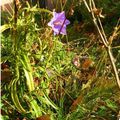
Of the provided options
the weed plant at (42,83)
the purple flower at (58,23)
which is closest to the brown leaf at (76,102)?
the weed plant at (42,83)

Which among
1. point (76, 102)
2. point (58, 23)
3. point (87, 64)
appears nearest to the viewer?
point (76, 102)

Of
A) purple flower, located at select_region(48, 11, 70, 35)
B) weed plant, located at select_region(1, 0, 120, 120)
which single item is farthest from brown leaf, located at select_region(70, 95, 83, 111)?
purple flower, located at select_region(48, 11, 70, 35)

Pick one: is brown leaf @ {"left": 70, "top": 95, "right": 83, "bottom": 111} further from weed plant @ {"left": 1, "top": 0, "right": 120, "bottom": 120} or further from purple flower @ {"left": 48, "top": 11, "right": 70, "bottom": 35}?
purple flower @ {"left": 48, "top": 11, "right": 70, "bottom": 35}

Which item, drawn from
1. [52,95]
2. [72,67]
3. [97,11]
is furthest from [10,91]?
[97,11]

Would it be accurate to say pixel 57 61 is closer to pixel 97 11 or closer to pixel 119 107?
pixel 119 107

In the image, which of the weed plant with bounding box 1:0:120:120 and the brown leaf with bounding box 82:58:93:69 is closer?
the weed plant with bounding box 1:0:120:120

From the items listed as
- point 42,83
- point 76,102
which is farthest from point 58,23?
point 76,102

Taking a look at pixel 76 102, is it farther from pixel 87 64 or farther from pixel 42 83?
pixel 87 64

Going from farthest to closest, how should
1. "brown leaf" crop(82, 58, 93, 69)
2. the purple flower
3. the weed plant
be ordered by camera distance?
"brown leaf" crop(82, 58, 93, 69), the purple flower, the weed plant

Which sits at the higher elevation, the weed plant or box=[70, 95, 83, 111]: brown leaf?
the weed plant

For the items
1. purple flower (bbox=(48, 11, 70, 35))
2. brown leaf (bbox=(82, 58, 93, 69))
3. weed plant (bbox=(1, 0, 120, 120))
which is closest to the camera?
weed plant (bbox=(1, 0, 120, 120))

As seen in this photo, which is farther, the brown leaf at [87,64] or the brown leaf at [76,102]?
the brown leaf at [87,64]

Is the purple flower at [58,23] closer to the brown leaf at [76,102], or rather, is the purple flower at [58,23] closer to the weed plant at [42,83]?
the weed plant at [42,83]
